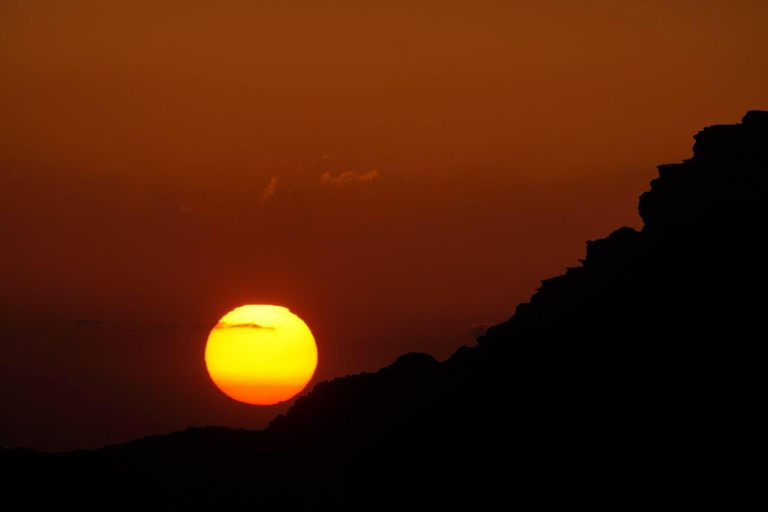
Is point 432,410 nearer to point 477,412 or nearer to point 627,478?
point 477,412

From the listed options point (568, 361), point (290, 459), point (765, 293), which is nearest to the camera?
point (765, 293)

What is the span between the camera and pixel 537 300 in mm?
116688

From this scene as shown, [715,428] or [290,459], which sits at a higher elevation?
[290,459]

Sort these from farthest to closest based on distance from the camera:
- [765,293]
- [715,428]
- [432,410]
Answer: [432,410], [765,293], [715,428]

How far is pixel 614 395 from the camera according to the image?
313 feet

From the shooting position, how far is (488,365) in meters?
113

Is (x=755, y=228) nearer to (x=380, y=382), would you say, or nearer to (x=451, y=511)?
(x=451, y=511)

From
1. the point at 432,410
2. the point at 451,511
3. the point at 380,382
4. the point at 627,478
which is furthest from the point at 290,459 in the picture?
the point at 627,478

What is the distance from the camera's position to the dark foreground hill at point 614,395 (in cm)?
8619

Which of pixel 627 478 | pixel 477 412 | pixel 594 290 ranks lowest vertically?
pixel 627 478

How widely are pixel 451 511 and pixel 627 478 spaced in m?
15.3

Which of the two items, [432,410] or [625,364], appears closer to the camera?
[625,364]

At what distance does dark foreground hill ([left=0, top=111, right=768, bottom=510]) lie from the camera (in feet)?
283

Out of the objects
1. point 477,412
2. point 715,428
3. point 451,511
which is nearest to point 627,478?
point 715,428
